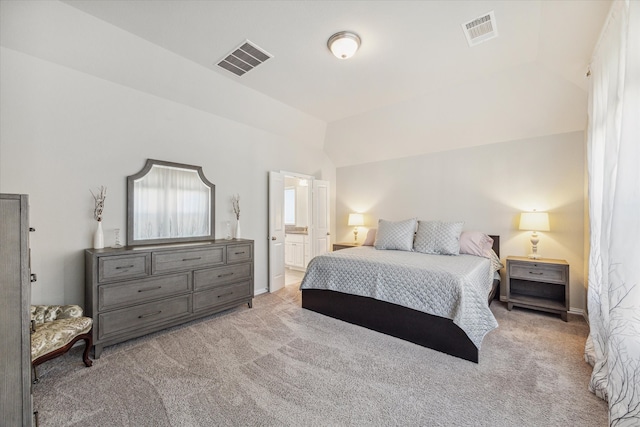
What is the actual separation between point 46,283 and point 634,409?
4.21 metres

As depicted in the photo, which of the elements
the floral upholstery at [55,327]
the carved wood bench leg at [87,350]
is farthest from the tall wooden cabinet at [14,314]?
the carved wood bench leg at [87,350]

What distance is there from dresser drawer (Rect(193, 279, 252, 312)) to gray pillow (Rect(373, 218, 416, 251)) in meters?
2.04

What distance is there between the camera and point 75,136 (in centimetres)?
254

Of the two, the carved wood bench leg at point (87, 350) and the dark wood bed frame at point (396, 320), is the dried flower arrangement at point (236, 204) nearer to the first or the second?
the dark wood bed frame at point (396, 320)

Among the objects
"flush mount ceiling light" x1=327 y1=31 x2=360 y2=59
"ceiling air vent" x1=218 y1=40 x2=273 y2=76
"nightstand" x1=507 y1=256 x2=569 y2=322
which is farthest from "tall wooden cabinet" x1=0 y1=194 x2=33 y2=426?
"nightstand" x1=507 y1=256 x2=569 y2=322

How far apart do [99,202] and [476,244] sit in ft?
15.2

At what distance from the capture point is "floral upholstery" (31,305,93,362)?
1794 mm

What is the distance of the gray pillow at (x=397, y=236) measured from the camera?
3.83m

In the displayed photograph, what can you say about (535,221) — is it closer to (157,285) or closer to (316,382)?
(316,382)

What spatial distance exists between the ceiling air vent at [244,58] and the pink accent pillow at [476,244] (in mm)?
3478

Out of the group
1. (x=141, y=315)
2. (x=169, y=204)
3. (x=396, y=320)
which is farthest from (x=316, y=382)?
(x=169, y=204)

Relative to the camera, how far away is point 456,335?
2338 mm

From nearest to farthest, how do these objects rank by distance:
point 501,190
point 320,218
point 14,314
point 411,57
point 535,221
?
point 14,314 < point 411,57 < point 535,221 < point 501,190 < point 320,218

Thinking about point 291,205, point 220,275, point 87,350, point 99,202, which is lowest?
point 87,350
